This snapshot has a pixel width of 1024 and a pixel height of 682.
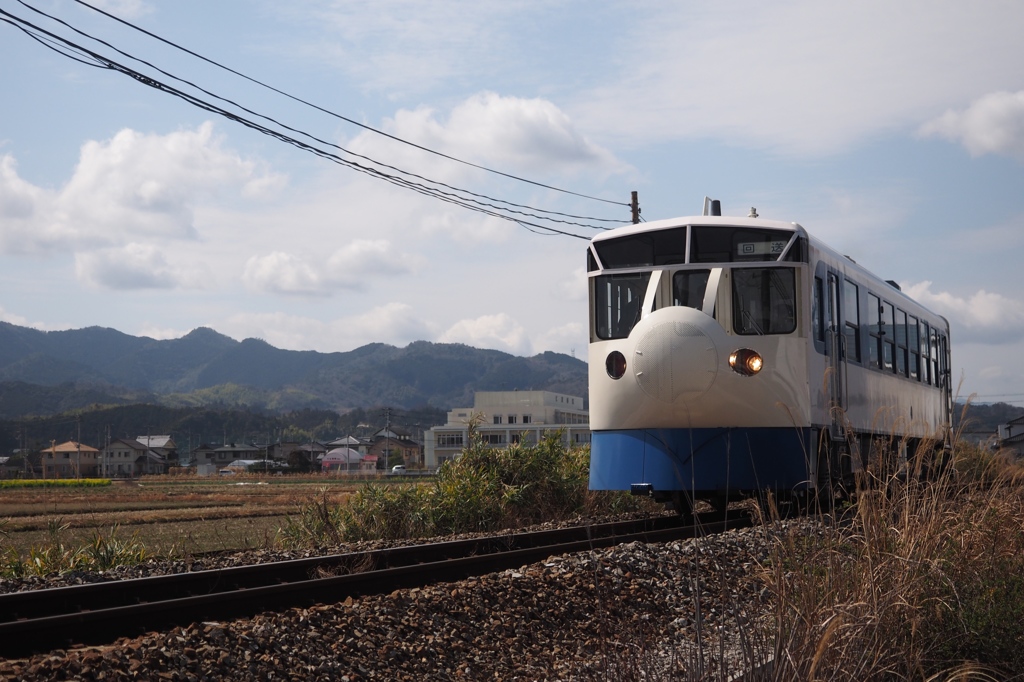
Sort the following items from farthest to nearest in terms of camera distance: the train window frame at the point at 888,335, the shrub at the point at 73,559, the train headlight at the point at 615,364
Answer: the train window frame at the point at 888,335 < the train headlight at the point at 615,364 < the shrub at the point at 73,559

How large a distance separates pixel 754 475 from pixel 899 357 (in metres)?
5.97

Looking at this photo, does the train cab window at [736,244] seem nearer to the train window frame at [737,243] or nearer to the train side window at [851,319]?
the train window frame at [737,243]

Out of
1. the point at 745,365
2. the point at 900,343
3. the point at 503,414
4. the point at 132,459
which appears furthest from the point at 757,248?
the point at 132,459

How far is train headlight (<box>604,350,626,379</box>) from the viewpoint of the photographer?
38.3 ft

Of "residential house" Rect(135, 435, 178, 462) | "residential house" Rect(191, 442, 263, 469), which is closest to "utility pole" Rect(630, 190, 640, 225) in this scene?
"residential house" Rect(135, 435, 178, 462)

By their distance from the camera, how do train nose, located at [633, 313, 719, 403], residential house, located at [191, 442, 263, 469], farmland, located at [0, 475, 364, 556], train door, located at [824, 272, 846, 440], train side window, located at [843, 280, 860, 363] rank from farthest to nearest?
residential house, located at [191, 442, 263, 469] → farmland, located at [0, 475, 364, 556] → train side window, located at [843, 280, 860, 363] → train door, located at [824, 272, 846, 440] → train nose, located at [633, 313, 719, 403]

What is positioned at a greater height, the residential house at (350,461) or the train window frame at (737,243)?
the train window frame at (737,243)

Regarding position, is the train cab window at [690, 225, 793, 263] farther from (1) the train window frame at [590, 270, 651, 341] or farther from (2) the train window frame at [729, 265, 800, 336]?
(1) the train window frame at [590, 270, 651, 341]

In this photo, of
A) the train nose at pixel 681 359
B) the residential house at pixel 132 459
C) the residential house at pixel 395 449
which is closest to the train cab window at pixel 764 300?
the train nose at pixel 681 359

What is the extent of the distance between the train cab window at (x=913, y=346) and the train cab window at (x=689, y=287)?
21.9 feet

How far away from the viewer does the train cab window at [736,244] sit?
1162 cm

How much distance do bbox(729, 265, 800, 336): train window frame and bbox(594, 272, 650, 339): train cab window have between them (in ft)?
3.38

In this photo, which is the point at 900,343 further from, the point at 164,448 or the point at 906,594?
the point at 164,448

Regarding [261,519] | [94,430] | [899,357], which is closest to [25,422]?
[94,430]
